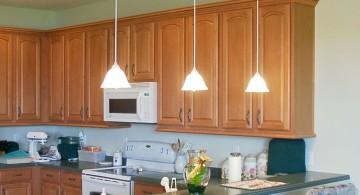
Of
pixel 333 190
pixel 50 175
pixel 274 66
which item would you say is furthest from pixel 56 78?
pixel 333 190

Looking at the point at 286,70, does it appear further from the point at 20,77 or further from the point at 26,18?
the point at 26,18

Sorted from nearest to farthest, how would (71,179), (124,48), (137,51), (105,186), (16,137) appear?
(105,186)
(137,51)
(124,48)
(71,179)
(16,137)

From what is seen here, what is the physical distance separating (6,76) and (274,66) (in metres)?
3.48

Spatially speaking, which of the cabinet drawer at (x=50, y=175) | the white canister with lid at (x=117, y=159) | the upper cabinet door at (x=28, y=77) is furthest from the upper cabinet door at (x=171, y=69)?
the upper cabinet door at (x=28, y=77)

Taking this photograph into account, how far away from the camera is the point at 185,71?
5.48 metres

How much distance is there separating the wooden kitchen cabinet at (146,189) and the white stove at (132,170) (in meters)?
0.06

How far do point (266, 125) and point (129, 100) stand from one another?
1.71 meters

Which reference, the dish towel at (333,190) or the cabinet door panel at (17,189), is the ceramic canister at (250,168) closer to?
the dish towel at (333,190)

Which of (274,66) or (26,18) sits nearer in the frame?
(274,66)

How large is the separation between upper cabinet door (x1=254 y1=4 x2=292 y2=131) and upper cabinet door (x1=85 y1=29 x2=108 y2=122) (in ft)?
6.88

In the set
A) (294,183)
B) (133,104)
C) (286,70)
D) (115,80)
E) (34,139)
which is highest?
(286,70)

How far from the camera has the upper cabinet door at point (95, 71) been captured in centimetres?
638

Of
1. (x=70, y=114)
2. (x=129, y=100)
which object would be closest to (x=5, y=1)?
(x=70, y=114)

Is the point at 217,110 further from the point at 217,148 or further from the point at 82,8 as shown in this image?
the point at 82,8
